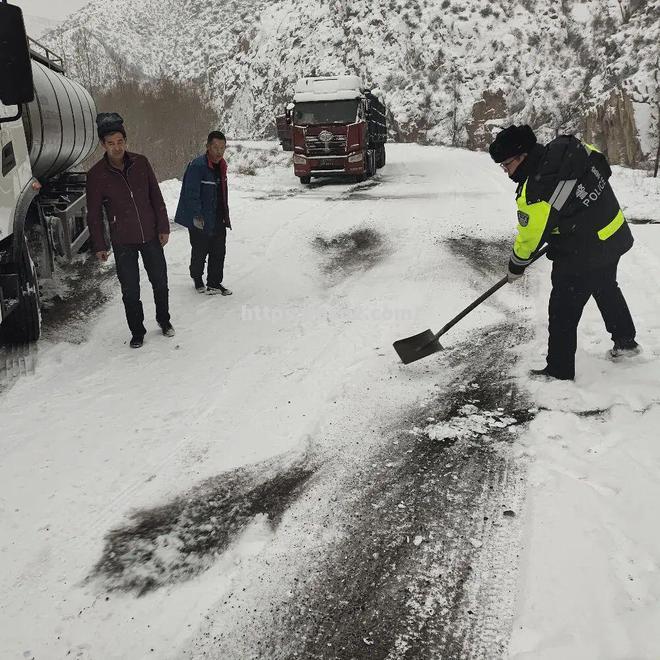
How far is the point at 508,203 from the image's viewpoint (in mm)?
9883

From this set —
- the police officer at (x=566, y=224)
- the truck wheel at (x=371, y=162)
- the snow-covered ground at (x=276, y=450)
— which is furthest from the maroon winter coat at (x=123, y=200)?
the truck wheel at (x=371, y=162)

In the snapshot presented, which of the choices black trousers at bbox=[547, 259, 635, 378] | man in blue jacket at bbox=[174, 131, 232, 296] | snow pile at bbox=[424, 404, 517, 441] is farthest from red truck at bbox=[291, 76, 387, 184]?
snow pile at bbox=[424, 404, 517, 441]

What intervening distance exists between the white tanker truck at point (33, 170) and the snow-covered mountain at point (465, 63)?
17.6 meters

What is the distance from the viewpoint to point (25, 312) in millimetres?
4512

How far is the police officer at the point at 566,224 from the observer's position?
10.5ft

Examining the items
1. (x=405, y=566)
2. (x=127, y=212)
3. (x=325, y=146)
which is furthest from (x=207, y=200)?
(x=325, y=146)

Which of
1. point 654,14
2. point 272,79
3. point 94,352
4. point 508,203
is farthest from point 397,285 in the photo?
point 272,79

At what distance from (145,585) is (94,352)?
9.40ft

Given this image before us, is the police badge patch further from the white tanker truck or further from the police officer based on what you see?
the white tanker truck

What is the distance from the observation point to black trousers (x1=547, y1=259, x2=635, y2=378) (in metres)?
3.53

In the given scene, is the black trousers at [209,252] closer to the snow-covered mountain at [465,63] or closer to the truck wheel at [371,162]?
the truck wheel at [371,162]

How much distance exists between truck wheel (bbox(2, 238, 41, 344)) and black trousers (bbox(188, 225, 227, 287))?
5.34 ft

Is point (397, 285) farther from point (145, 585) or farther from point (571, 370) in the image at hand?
point (145, 585)

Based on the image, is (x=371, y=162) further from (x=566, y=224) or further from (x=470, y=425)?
(x=470, y=425)
